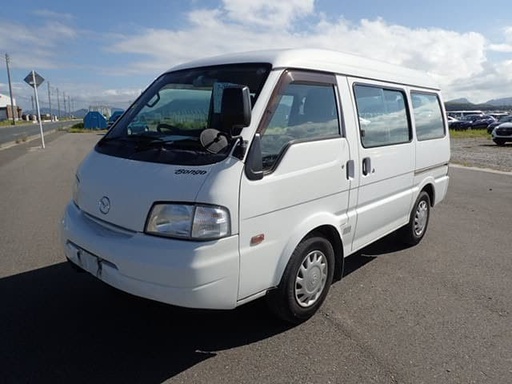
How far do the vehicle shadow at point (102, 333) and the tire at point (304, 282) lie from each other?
0.21 m

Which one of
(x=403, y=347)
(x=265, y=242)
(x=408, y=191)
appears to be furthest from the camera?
(x=408, y=191)

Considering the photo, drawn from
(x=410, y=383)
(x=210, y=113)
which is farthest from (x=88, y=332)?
(x=410, y=383)

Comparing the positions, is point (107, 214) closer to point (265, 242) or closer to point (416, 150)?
point (265, 242)

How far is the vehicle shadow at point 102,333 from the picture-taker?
2.52 m

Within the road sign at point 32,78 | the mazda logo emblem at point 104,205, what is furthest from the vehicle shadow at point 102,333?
the road sign at point 32,78

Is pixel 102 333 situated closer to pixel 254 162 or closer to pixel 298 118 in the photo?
pixel 254 162

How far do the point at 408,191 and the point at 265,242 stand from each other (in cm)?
248

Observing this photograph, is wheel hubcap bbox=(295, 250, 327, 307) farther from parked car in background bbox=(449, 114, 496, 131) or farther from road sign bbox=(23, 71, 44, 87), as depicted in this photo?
parked car in background bbox=(449, 114, 496, 131)

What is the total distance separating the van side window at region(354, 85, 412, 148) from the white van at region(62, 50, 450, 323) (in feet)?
0.07

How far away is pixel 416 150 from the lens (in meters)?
4.47

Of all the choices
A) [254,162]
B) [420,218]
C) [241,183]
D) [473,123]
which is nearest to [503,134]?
[420,218]

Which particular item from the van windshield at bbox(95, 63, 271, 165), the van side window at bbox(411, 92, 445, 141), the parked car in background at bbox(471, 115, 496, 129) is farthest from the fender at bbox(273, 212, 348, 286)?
the parked car in background at bbox(471, 115, 496, 129)

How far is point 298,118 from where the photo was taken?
9.86 ft

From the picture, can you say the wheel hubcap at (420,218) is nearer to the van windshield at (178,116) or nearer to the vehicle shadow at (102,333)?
the vehicle shadow at (102,333)
